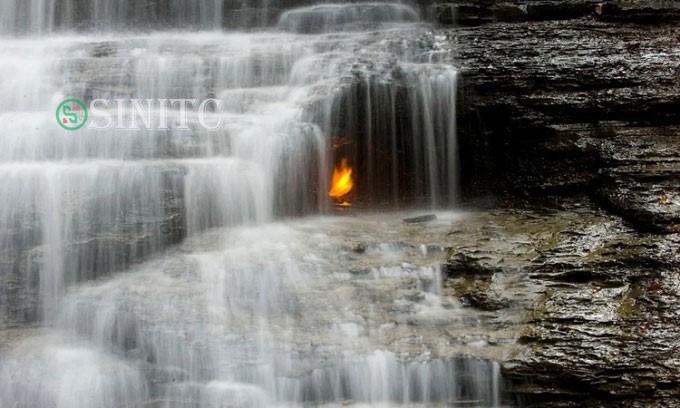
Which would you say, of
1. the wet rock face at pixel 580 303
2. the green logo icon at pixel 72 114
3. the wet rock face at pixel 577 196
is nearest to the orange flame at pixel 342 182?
the wet rock face at pixel 577 196

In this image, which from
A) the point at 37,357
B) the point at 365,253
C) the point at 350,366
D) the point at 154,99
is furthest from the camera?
the point at 154,99

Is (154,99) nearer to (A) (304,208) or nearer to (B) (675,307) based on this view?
(A) (304,208)

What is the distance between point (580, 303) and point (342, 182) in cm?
410

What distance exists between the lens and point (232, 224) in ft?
25.4

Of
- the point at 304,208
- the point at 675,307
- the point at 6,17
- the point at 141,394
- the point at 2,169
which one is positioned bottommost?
the point at 141,394

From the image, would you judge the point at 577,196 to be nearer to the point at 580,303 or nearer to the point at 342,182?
the point at 580,303

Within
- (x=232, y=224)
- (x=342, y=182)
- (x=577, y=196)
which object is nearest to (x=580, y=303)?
(x=577, y=196)

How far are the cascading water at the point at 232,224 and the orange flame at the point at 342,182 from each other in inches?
5.8

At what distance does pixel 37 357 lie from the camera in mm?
5922

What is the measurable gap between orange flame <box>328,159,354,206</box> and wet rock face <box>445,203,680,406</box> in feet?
7.06

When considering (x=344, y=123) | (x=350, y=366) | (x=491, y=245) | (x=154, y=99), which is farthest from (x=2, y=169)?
(x=491, y=245)

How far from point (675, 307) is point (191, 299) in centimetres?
449

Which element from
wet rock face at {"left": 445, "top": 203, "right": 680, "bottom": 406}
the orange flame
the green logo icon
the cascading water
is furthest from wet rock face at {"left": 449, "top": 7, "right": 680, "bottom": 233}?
the green logo icon

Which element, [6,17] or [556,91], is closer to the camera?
[556,91]
